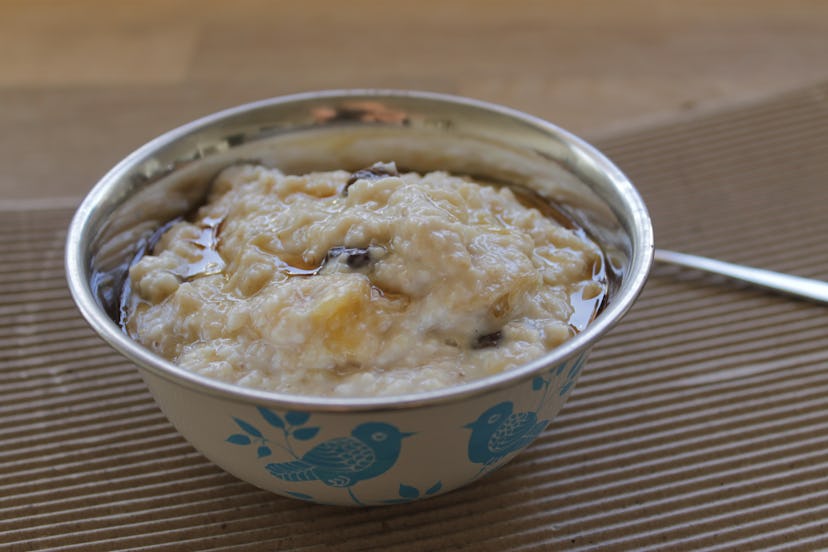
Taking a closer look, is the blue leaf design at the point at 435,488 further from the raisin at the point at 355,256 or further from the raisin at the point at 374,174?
the raisin at the point at 374,174

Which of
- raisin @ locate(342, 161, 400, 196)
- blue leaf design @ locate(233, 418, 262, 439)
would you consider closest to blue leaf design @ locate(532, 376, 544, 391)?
blue leaf design @ locate(233, 418, 262, 439)

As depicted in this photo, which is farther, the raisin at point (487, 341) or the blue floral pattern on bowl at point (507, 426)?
the raisin at point (487, 341)

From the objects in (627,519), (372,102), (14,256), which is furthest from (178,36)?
(627,519)

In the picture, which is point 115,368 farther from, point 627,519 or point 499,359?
point 627,519

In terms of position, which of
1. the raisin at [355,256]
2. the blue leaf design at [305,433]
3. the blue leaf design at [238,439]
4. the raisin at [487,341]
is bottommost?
the blue leaf design at [238,439]

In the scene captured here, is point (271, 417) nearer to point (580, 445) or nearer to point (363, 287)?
point (363, 287)

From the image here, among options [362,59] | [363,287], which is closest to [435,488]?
[363,287]

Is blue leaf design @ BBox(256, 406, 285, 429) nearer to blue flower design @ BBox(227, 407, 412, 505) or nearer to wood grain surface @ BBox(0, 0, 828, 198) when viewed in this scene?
blue flower design @ BBox(227, 407, 412, 505)

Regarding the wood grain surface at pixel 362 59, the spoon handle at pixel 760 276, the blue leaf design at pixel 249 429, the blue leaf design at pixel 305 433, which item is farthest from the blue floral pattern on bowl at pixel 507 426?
the wood grain surface at pixel 362 59
